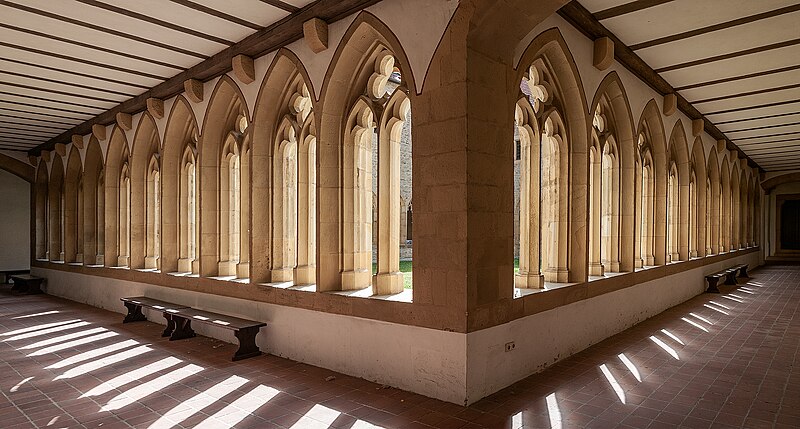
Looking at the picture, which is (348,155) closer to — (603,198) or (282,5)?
(282,5)

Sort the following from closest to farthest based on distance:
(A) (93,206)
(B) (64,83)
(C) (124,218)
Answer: (B) (64,83)
(C) (124,218)
(A) (93,206)

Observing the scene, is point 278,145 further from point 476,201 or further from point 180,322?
point 476,201

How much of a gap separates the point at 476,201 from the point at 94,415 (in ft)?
10.2

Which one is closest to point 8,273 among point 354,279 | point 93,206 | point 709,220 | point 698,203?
point 93,206

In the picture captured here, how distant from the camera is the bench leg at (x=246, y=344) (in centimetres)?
486

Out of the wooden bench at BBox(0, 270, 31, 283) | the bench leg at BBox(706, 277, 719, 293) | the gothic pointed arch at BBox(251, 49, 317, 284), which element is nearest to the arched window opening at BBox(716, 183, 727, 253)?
the bench leg at BBox(706, 277, 719, 293)

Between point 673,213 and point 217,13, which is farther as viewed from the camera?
point 673,213

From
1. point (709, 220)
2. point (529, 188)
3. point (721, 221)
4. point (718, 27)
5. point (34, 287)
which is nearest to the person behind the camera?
point (718, 27)

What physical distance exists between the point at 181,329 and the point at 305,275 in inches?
72.8

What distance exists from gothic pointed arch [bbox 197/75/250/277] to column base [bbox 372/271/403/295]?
2571 mm

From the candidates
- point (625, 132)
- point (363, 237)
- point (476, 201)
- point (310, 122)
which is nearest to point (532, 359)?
point (476, 201)

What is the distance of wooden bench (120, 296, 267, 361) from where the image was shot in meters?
4.89

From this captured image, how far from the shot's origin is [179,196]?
7309mm

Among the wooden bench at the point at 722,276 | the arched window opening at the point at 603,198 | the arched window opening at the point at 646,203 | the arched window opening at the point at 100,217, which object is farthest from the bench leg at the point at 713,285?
the arched window opening at the point at 100,217
